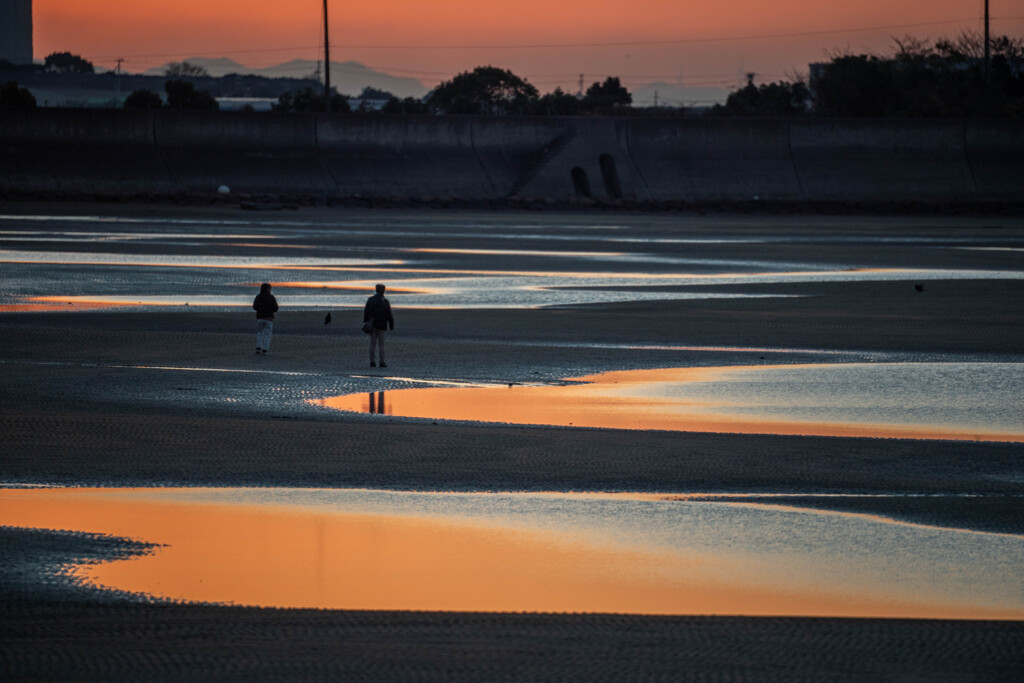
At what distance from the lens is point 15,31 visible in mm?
187000

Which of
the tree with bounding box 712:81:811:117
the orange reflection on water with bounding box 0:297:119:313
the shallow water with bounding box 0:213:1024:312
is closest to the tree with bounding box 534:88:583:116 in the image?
the tree with bounding box 712:81:811:117

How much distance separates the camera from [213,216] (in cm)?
5228

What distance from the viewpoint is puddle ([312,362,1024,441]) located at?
13250 mm

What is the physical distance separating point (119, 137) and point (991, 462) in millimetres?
58917

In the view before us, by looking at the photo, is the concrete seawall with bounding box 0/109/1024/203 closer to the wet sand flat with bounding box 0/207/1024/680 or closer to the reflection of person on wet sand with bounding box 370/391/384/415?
the wet sand flat with bounding box 0/207/1024/680

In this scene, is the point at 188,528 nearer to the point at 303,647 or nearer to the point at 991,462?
the point at 303,647

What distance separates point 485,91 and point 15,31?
284 ft

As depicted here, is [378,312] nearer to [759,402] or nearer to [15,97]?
[759,402]

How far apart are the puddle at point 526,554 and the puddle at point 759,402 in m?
3.52

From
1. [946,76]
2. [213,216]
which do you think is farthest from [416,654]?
[946,76]

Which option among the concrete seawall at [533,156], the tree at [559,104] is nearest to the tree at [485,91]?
the tree at [559,104]

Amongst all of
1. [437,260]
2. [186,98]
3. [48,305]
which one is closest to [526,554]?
[48,305]

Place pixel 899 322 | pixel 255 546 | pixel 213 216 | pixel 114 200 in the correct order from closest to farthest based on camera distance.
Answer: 1. pixel 255 546
2. pixel 899 322
3. pixel 213 216
4. pixel 114 200

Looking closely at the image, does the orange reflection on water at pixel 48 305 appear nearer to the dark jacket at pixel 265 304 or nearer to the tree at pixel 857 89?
the dark jacket at pixel 265 304
